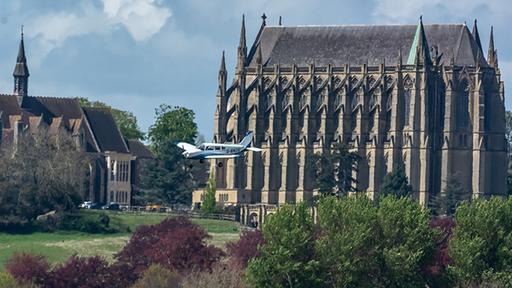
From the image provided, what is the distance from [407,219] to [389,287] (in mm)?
4982

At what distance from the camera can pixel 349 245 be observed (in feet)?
474

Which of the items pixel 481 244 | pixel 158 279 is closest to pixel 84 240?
pixel 158 279

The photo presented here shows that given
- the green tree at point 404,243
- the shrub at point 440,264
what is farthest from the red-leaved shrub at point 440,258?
the green tree at point 404,243

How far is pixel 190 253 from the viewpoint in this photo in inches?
6038

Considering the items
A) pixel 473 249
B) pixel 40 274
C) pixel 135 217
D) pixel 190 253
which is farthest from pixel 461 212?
pixel 135 217

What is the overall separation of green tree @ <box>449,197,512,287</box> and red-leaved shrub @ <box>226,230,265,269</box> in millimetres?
11279

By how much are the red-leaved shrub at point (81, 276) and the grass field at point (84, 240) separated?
569 inches

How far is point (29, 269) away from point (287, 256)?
44.4 ft

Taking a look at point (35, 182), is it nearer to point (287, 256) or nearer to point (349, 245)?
point (287, 256)

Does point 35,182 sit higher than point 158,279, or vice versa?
point 35,182

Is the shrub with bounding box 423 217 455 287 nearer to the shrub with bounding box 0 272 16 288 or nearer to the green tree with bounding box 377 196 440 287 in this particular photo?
the green tree with bounding box 377 196 440 287

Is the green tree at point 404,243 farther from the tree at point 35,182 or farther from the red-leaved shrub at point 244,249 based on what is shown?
the tree at point 35,182

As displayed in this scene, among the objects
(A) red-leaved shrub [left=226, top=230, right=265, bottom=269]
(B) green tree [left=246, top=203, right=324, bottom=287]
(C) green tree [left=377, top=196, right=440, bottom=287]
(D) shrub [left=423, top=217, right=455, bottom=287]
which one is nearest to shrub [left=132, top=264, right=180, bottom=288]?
(B) green tree [left=246, top=203, right=324, bottom=287]

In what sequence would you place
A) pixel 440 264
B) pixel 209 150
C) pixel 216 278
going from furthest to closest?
pixel 209 150, pixel 440 264, pixel 216 278
